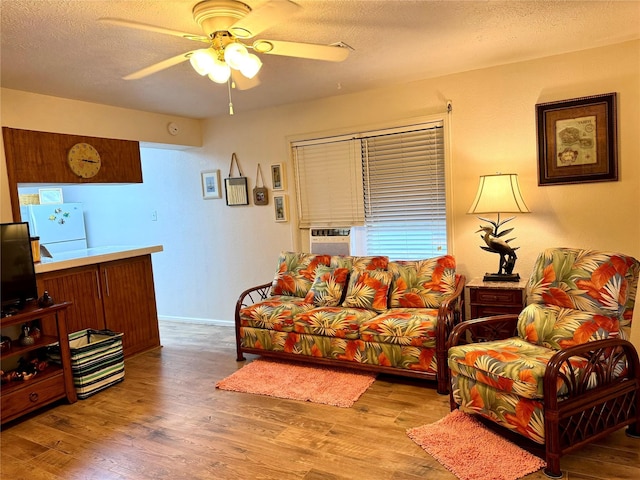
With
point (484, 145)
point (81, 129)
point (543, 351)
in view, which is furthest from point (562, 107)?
point (81, 129)

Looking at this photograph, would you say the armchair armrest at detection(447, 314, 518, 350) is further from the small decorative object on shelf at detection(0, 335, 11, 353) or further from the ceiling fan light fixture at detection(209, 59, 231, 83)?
the small decorative object on shelf at detection(0, 335, 11, 353)

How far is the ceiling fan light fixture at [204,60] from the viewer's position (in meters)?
2.01

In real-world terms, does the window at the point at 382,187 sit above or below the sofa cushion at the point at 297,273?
above

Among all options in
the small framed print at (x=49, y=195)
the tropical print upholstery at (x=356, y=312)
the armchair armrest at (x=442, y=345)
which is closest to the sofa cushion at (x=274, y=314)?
the tropical print upholstery at (x=356, y=312)

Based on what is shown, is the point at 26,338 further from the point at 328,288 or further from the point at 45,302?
the point at 328,288

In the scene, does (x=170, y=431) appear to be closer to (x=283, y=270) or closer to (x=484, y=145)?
(x=283, y=270)

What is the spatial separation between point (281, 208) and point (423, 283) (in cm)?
176

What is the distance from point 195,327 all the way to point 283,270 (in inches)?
61.8

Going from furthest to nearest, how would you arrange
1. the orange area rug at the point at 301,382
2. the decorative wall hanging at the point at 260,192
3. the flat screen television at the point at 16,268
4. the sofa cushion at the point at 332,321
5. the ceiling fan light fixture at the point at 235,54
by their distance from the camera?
the decorative wall hanging at the point at 260,192 < the sofa cushion at the point at 332,321 < the orange area rug at the point at 301,382 < the flat screen television at the point at 16,268 < the ceiling fan light fixture at the point at 235,54

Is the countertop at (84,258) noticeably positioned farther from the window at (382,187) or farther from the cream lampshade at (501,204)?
the cream lampshade at (501,204)

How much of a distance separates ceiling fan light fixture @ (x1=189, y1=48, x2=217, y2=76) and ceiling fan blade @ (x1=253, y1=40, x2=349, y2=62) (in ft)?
0.68

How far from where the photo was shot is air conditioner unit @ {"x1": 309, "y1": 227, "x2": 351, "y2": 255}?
4.28 meters

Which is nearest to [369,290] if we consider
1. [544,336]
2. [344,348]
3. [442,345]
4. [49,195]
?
[344,348]

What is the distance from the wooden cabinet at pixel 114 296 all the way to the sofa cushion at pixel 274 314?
1.14m
